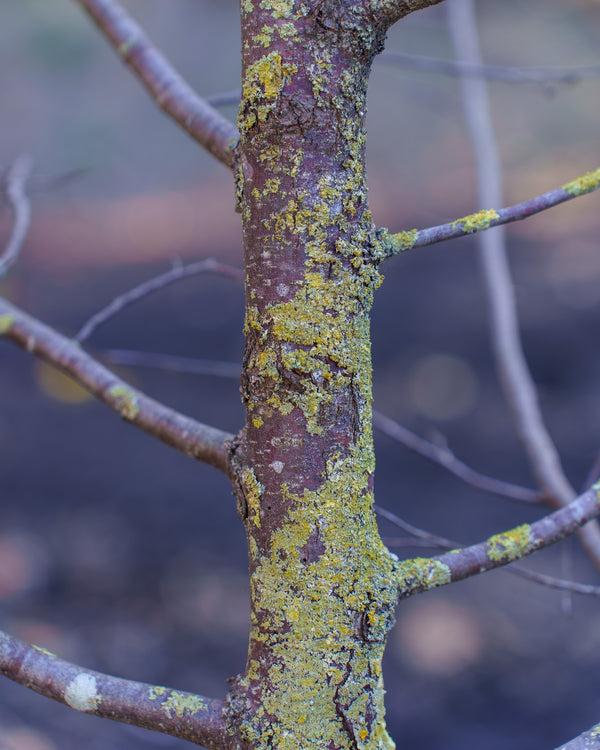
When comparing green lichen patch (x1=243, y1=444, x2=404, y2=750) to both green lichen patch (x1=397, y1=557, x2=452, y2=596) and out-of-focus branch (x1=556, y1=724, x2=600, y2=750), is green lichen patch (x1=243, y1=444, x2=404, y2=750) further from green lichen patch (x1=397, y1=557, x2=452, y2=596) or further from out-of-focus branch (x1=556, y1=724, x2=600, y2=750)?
out-of-focus branch (x1=556, y1=724, x2=600, y2=750)

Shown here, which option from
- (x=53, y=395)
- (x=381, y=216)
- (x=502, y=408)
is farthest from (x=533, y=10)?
(x=53, y=395)

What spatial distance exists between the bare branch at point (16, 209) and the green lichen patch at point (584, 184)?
2.55 ft

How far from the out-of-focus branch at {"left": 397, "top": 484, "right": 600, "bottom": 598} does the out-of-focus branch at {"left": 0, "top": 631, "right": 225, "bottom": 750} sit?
8.5 inches

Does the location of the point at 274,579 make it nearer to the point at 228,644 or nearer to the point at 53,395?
the point at 228,644

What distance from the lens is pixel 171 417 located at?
2.68ft

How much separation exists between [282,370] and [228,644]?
9.14ft

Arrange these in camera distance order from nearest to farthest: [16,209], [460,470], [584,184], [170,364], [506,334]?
[584,184], [16,209], [460,470], [170,364], [506,334]

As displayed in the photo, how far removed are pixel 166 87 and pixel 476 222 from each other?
568 mm

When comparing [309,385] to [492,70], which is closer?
[309,385]

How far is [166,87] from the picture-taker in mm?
956

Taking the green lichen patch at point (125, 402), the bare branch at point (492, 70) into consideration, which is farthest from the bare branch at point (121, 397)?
the bare branch at point (492, 70)

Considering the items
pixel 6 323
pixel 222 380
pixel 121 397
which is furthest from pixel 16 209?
pixel 222 380

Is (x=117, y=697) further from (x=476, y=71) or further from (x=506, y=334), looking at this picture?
(x=476, y=71)

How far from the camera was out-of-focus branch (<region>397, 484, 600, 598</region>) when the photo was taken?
25.0 inches
